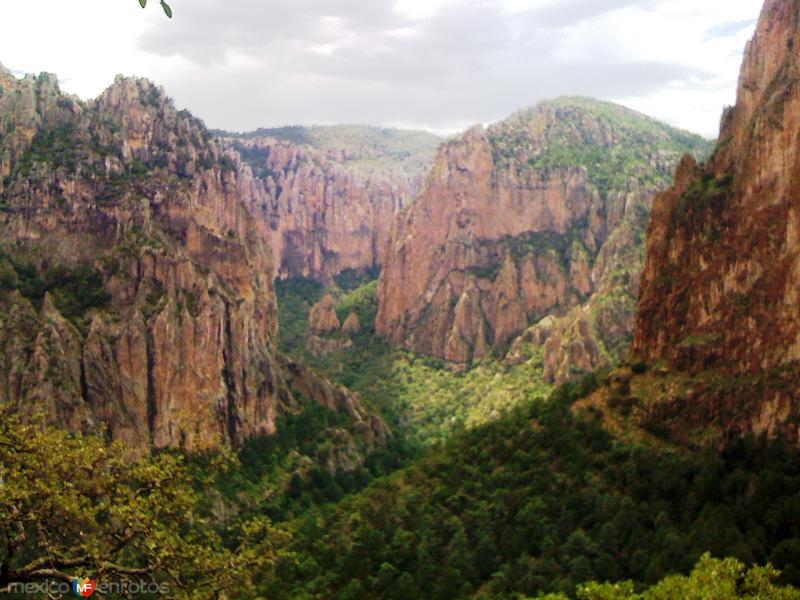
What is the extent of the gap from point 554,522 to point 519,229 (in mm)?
117877

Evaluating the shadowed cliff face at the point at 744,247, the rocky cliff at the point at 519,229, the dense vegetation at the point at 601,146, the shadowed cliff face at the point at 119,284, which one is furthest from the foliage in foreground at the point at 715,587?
the dense vegetation at the point at 601,146

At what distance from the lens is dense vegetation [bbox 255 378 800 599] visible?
49.9 meters

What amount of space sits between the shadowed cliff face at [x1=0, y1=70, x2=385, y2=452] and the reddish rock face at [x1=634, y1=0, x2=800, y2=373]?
4186 centimetres

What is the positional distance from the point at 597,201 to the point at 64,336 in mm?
108752

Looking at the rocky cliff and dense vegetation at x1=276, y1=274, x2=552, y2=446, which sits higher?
the rocky cliff

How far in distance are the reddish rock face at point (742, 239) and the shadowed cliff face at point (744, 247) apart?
0.26 ft

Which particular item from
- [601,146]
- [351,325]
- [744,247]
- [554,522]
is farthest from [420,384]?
[554,522]

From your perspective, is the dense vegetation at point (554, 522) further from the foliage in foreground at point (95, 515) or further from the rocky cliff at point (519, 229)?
the rocky cliff at point (519, 229)

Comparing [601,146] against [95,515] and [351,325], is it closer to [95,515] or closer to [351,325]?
[351,325]

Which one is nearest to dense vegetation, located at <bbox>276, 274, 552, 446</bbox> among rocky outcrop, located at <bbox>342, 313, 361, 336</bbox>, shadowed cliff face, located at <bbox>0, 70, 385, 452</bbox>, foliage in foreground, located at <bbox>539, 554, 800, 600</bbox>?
rocky outcrop, located at <bbox>342, 313, 361, 336</bbox>

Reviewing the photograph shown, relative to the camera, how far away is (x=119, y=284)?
295ft
